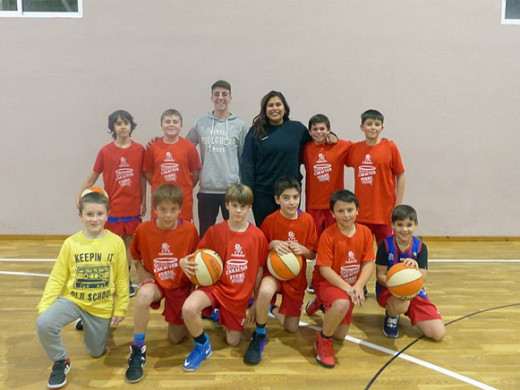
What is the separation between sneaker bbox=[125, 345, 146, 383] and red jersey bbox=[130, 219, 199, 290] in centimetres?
38

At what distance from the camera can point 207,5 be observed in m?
4.57

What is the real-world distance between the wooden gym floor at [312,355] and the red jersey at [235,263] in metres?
0.31

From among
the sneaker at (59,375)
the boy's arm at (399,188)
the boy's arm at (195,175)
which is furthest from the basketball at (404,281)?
the sneaker at (59,375)

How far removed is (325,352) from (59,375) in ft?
4.65

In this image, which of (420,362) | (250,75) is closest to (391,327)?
(420,362)

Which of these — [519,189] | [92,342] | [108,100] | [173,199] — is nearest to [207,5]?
[108,100]

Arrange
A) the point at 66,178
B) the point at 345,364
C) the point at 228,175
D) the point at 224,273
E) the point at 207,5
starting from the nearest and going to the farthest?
1. the point at 345,364
2. the point at 224,273
3. the point at 228,175
4. the point at 207,5
5. the point at 66,178

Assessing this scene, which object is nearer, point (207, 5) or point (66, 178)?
point (207, 5)

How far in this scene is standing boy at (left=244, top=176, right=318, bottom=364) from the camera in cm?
246

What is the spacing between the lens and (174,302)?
2.51 meters

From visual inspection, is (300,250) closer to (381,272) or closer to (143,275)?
(381,272)

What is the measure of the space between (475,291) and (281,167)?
1.97 metres

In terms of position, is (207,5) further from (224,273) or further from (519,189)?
(519,189)

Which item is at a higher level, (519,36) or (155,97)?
(519,36)
